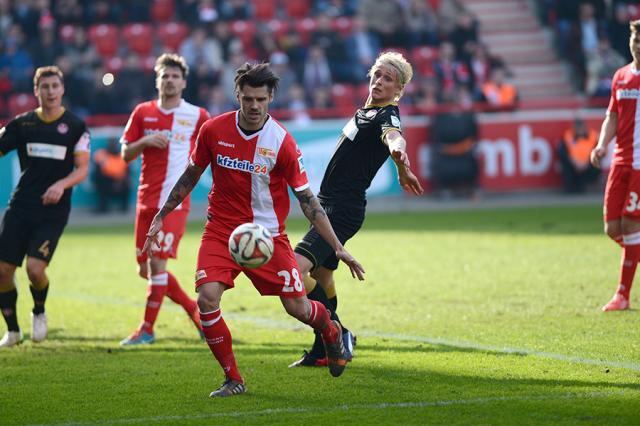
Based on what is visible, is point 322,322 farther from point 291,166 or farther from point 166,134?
point 166,134

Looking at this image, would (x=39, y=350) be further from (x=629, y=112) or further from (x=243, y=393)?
(x=629, y=112)

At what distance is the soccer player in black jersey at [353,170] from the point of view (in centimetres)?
852

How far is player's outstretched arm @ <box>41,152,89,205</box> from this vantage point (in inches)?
399

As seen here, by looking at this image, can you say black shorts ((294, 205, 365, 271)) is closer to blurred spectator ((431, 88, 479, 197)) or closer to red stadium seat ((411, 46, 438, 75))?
blurred spectator ((431, 88, 479, 197))

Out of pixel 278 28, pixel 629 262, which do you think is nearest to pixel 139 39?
pixel 278 28

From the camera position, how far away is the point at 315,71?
26016 millimetres

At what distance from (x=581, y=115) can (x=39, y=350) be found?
16.6 metres

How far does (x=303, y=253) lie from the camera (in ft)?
27.8

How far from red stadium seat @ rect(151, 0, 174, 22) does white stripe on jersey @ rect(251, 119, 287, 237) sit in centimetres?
2097

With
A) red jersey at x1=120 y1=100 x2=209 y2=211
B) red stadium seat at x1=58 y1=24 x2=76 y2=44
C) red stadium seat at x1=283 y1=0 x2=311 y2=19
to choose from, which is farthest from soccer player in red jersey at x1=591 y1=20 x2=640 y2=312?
red stadium seat at x1=283 y1=0 x2=311 y2=19

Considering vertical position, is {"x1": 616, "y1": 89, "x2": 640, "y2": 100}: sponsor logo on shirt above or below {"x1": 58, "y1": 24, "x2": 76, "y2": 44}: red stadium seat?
below

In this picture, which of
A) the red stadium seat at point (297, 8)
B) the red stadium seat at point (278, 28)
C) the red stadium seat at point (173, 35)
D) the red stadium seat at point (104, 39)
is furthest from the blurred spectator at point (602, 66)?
the red stadium seat at point (104, 39)

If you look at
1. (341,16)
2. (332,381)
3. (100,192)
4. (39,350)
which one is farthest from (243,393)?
(341,16)

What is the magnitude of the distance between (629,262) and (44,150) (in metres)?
5.69
